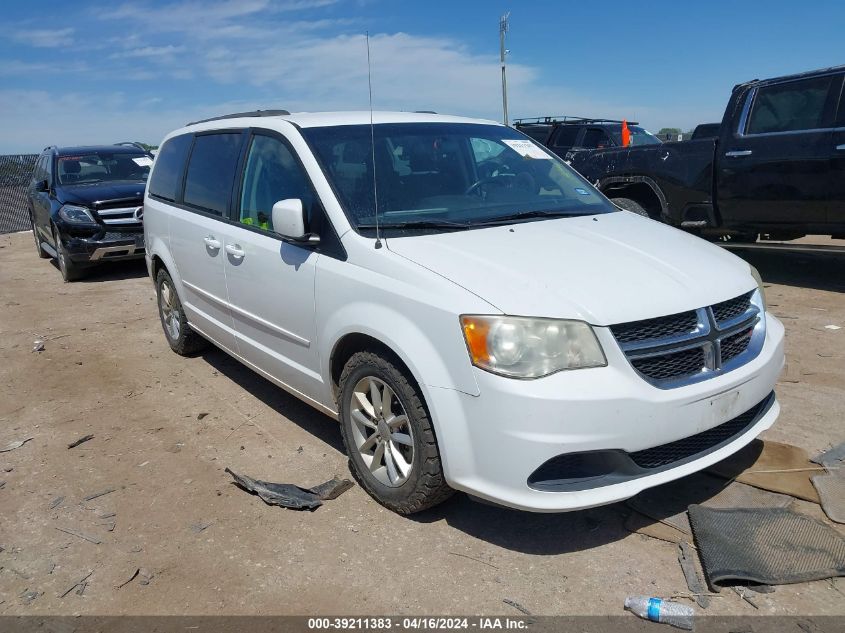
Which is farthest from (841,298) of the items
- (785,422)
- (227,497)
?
(227,497)

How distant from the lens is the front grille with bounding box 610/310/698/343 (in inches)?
108

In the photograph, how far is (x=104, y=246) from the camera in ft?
30.9

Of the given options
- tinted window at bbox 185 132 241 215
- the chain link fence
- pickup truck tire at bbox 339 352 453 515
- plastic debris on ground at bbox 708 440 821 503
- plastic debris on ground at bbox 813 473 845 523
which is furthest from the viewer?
the chain link fence

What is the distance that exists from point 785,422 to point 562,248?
187cm

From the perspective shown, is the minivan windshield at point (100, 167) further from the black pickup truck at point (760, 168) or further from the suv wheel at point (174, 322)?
the black pickup truck at point (760, 168)

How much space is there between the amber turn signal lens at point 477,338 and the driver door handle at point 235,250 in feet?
6.26

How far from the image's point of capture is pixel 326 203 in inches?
138

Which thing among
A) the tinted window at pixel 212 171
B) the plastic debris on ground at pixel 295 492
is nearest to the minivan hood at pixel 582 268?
the plastic debris on ground at pixel 295 492

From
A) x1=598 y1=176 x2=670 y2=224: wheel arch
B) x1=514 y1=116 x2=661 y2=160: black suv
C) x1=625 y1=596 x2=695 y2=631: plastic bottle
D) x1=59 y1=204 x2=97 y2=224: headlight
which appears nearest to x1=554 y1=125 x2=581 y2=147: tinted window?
x1=514 y1=116 x2=661 y2=160: black suv

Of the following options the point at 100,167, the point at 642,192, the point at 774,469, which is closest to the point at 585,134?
the point at 642,192

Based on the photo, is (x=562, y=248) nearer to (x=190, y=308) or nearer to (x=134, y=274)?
(x=190, y=308)

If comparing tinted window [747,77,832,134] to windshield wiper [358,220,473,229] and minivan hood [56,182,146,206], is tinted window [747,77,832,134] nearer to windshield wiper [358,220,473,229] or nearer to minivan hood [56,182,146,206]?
windshield wiper [358,220,473,229]

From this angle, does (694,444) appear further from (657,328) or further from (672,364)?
(657,328)

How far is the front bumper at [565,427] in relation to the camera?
2.61m
